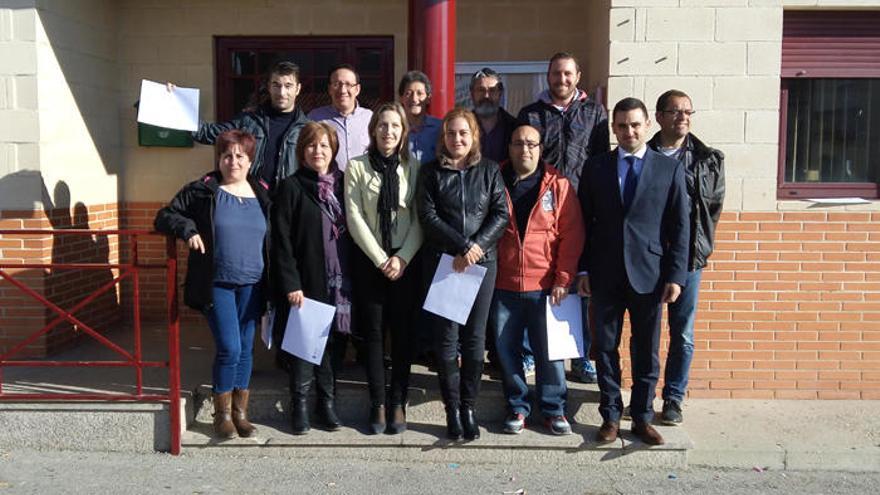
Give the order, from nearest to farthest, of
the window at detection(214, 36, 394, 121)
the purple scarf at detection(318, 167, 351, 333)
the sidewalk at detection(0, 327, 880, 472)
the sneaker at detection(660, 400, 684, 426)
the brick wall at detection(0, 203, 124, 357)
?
the purple scarf at detection(318, 167, 351, 333) < the sidewalk at detection(0, 327, 880, 472) < the sneaker at detection(660, 400, 684, 426) < the brick wall at detection(0, 203, 124, 357) < the window at detection(214, 36, 394, 121)

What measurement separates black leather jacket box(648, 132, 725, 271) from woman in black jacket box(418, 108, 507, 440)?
3.83 feet

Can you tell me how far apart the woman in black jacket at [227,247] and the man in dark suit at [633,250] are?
1911 millimetres

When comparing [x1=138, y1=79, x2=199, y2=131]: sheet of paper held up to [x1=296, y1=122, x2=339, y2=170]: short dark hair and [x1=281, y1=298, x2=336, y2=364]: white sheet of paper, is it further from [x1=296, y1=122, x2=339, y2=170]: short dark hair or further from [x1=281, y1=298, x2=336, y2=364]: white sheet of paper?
[x1=281, y1=298, x2=336, y2=364]: white sheet of paper

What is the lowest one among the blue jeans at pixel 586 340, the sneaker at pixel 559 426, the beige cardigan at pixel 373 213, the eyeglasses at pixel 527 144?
the sneaker at pixel 559 426

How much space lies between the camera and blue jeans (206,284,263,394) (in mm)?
4516

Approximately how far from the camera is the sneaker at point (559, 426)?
469 centimetres

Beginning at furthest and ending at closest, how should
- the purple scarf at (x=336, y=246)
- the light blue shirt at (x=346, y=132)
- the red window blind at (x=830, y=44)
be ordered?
the red window blind at (x=830, y=44), the light blue shirt at (x=346, y=132), the purple scarf at (x=336, y=246)

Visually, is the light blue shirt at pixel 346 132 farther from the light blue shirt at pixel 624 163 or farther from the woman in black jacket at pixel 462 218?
A: the light blue shirt at pixel 624 163

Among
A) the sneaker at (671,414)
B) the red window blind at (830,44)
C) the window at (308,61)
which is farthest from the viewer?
the window at (308,61)

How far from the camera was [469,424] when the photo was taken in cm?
463

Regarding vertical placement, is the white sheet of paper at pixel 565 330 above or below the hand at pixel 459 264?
below

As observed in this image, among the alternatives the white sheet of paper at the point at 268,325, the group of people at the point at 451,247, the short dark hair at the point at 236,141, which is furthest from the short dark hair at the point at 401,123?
the white sheet of paper at the point at 268,325

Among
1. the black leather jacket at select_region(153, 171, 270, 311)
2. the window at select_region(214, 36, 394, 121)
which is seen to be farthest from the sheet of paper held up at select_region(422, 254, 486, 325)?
the window at select_region(214, 36, 394, 121)

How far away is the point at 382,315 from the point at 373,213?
0.60 metres
